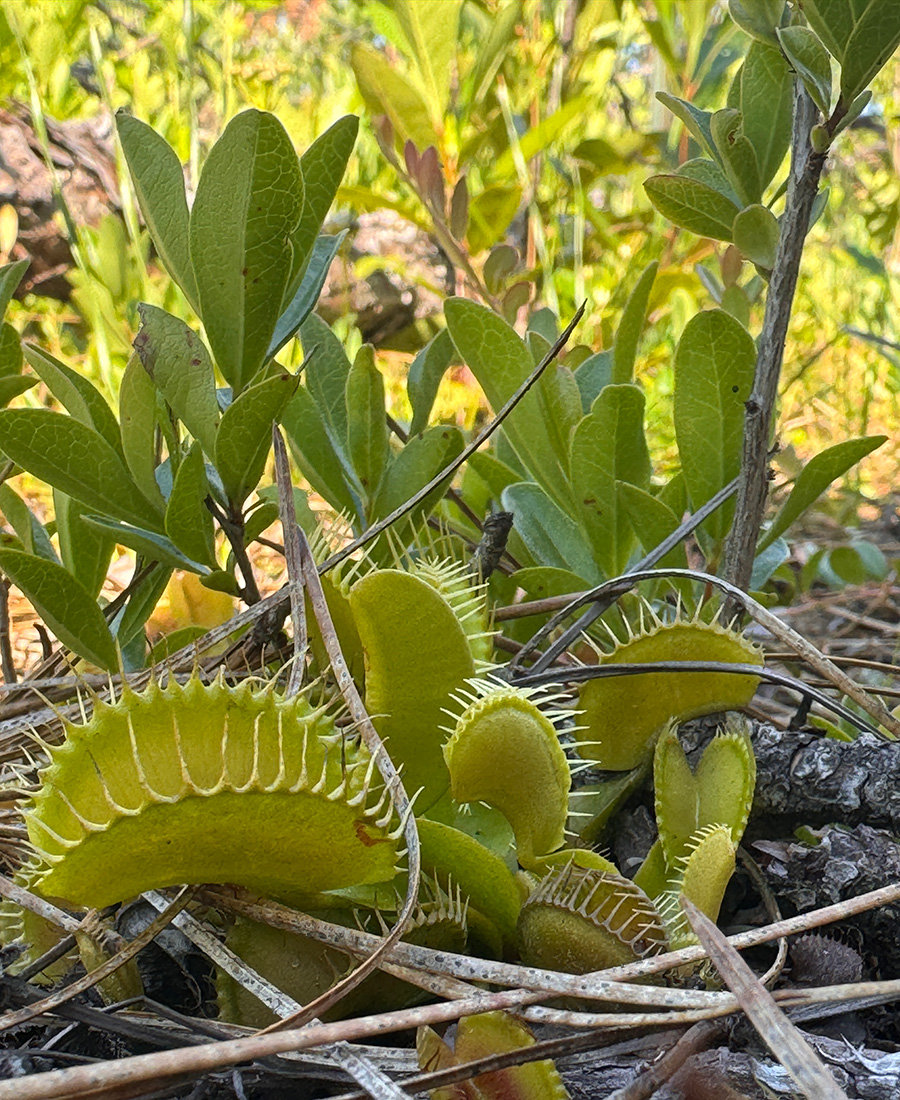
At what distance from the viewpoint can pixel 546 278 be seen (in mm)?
2125

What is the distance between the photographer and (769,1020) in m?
0.55

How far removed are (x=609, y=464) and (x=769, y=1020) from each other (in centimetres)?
62

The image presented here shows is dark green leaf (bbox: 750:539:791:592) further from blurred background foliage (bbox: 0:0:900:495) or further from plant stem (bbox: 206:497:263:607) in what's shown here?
plant stem (bbox: 206:497:263:607)

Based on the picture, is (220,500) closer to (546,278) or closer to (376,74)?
(376,74)

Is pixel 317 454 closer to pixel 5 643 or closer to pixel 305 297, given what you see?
pixel 305 297

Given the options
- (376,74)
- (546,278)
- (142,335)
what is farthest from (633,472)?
(546,278)

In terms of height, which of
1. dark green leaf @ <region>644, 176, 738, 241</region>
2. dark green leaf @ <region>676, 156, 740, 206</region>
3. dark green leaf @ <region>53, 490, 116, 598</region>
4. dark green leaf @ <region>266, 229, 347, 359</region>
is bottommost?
dark green leaf @ <region>53, 490, 116, 598</region>

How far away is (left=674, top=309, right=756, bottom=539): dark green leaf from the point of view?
38.9 inches

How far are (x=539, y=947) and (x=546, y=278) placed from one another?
65.8 inches

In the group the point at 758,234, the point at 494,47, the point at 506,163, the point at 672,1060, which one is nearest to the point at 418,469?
the point at 758,234

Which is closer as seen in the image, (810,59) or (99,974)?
(99,974)

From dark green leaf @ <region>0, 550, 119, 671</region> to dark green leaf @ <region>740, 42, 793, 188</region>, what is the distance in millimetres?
807

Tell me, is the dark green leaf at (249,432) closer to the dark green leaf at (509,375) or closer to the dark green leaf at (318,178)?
the dark green leaf at (318,178)

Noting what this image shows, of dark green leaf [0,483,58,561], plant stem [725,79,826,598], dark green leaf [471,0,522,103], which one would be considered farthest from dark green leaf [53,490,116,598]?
dark green leaf [471,0,522,103]
